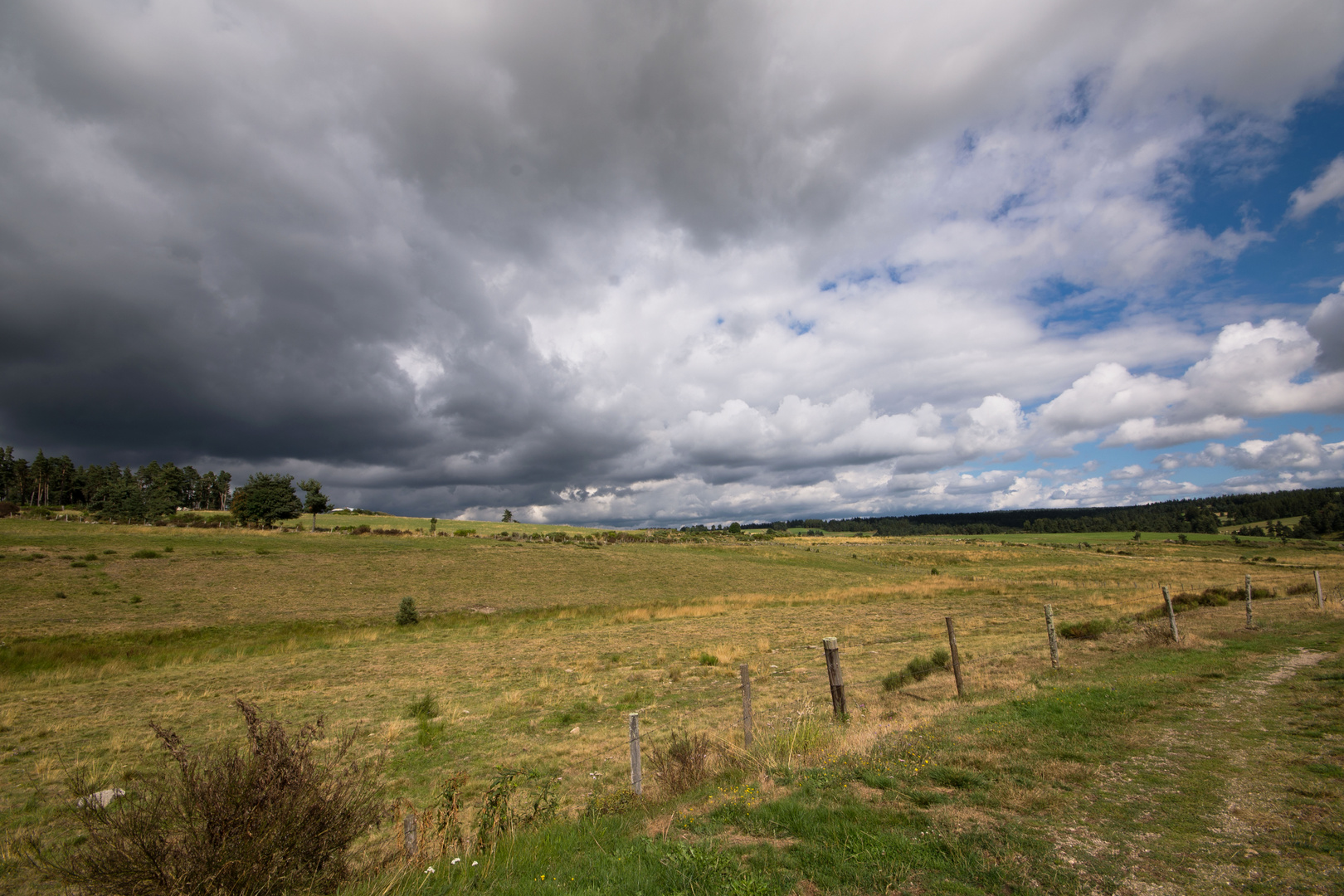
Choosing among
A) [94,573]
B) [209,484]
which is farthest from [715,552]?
[209,484]

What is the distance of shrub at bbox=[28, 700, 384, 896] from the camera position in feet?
16.5

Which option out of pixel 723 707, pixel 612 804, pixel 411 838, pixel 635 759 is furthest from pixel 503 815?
pixel 723 707

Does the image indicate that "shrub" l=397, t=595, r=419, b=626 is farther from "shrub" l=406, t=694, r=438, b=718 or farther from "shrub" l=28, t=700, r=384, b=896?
"shrub" l=28, t=700, r=384, b=896

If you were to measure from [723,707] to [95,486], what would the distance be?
171474mm

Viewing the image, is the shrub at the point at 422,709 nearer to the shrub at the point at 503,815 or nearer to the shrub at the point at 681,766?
the shrub at the point at 503,815

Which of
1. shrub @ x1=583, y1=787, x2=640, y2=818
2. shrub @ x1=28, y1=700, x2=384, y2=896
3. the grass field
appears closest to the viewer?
shrub @ x1=28, y1=700, x2=384, y2=896

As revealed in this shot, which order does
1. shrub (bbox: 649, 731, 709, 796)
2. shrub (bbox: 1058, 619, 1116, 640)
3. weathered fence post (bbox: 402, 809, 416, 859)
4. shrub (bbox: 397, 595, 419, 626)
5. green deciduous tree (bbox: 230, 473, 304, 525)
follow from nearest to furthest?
weathered fence post (bbox: 402, 809, 416, 859), shrub (bbox: 649, 731, 709, 796), shrub (bbox: 1058, 619, 1116, 640), shrub (bbox: 397, 595, 419, 626), green deciduous tree (bbox: 230, 473, 304, 525)

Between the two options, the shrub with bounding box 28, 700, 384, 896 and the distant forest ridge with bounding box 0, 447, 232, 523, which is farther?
the distant forest ridge with bounding box 0, 447, 232, 523

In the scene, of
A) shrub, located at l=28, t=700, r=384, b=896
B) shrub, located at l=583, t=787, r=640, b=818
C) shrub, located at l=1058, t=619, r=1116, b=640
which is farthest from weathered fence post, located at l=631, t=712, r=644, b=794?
shrub, located at l=1058, t=619, r=1116, b=640

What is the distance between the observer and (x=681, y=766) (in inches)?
361

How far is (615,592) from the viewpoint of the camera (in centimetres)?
5034

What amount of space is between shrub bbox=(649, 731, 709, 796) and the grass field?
412 mm

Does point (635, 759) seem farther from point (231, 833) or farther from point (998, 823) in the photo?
point (231, 833)

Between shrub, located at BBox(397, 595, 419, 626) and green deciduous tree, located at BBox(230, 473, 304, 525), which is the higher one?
green deciduous tree, located at BBox(230, 473, 304, 525)
